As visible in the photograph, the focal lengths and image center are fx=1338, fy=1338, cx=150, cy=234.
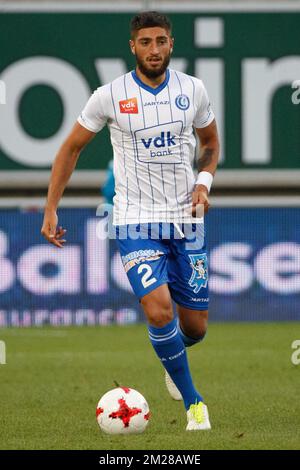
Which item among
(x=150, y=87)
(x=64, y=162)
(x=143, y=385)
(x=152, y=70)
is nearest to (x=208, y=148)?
(x=150, y=87)

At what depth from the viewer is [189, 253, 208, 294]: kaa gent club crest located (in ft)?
26.9

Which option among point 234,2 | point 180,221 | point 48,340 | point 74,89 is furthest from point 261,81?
point 180,221

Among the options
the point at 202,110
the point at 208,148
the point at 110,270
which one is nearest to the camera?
the point at 202,110

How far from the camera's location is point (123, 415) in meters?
7.72

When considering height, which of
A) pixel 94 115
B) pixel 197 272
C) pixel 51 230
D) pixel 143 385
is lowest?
pixel 143 385

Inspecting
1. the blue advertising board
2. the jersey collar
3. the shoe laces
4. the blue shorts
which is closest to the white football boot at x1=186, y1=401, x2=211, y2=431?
the shoe laces

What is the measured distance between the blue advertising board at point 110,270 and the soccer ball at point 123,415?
946cm

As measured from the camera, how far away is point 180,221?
322 inches

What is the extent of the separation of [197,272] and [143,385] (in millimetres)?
2864

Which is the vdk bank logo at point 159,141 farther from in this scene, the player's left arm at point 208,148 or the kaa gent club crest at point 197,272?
the kaa gent club crest at point 197,272

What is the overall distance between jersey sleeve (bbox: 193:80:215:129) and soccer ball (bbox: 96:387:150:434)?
1.80 meters

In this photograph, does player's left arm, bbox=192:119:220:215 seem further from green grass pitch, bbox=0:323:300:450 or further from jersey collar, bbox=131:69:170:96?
green grass pitch, bbox=0:323:300:450

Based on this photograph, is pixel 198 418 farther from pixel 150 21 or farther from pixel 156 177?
pixel 150 21

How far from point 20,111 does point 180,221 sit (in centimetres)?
982
